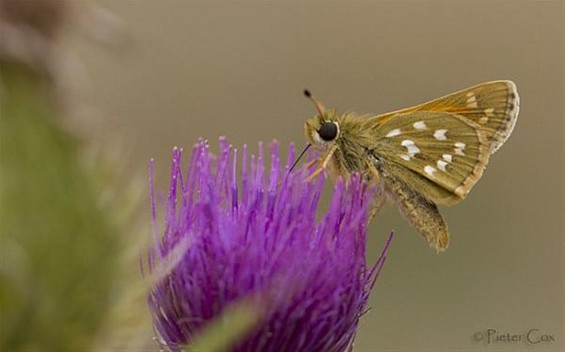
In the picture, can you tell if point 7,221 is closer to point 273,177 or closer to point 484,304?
point 273,177

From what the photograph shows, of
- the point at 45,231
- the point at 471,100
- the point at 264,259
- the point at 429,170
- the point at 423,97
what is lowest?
the point at 45,231

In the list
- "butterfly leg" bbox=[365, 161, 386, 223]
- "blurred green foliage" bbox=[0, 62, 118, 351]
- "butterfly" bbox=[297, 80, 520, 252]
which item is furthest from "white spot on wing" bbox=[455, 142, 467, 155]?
"blurred green foliage" bbox=[0, 62, 118, 351]

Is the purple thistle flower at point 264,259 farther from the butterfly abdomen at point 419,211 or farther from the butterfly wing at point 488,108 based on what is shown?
the butterfly wing at point 488,108

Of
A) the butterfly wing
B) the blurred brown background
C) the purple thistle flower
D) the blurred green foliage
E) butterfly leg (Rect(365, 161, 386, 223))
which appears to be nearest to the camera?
the blurred green foliage

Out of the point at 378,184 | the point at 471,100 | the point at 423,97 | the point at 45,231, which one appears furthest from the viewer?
the point at 423,97

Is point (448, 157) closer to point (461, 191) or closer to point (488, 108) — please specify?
point (461, 191)

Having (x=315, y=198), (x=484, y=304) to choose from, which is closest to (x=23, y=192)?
(x=315, y=198)

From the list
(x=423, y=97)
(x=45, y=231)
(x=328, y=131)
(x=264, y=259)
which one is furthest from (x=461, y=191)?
(x=423, y=97)

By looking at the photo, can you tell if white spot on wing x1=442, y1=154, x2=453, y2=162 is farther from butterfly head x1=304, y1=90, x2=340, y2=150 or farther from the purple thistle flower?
the purple thistle flower

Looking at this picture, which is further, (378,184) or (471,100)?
(471,100)

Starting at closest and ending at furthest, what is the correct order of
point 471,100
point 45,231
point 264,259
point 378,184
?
1. point 45,231
2. point 264,259
3. point 378,184
4. point 471,100
